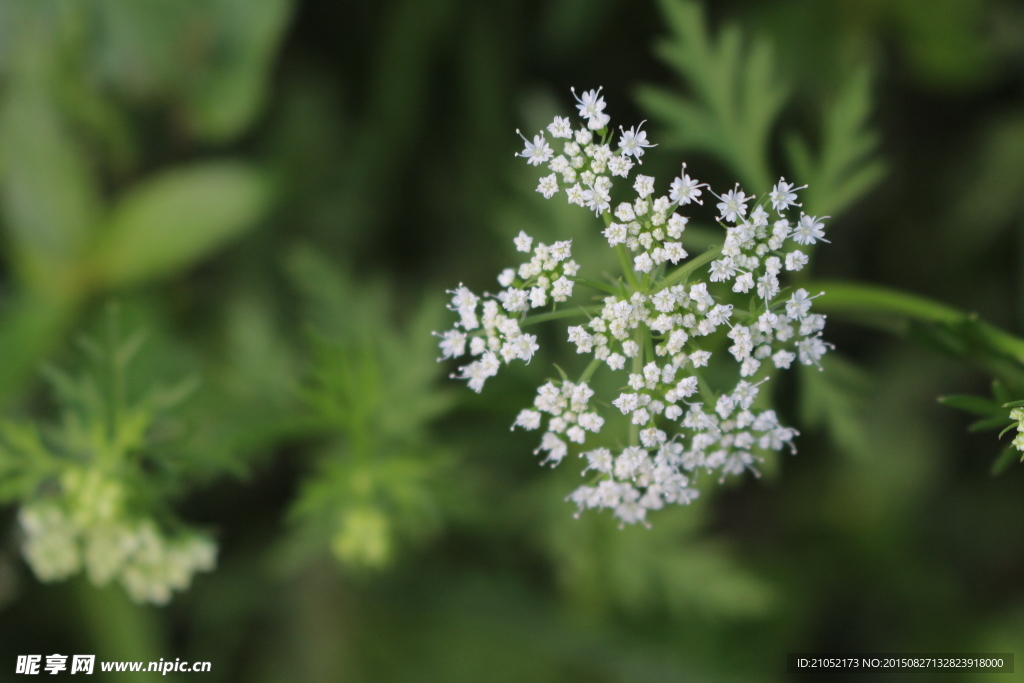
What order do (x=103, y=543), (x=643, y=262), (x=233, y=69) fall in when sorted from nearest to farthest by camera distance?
(x=643, y=262) → (x=103, y=543) → (x=233, y=69)

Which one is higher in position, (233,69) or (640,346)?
(233,69)

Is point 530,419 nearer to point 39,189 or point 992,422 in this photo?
point 992,422

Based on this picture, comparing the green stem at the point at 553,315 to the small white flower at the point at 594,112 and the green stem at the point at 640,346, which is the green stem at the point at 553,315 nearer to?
the green stem at the point at 640,346

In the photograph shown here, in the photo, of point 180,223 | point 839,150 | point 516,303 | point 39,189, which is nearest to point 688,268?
point 516,303

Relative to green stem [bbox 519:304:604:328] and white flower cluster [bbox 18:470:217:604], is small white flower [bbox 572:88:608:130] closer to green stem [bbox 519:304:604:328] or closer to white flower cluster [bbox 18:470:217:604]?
green stem [bbox 519:304:604:328]

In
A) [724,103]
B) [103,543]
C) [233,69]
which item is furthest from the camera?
[233,69]

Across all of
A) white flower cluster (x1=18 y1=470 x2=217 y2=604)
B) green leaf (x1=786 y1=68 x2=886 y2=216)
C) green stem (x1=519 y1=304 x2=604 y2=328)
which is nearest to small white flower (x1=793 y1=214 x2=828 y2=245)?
green stem (x1=519 y1=304 x2=604 y2=328)

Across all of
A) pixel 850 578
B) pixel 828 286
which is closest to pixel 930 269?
pixel 850 578

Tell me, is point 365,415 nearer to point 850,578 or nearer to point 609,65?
point 609,65
